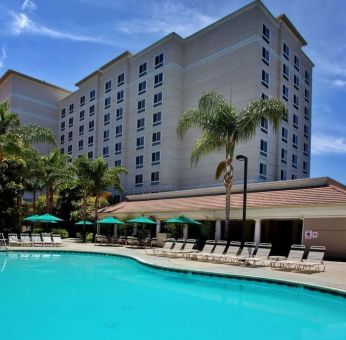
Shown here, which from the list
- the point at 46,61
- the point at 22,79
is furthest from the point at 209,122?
the point at 22,79

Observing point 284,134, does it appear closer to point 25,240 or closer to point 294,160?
point 294,160

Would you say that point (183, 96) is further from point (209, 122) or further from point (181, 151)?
point (209, 122)

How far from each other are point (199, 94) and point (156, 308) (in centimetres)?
3518

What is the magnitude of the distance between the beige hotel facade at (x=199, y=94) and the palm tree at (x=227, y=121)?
13.6 m

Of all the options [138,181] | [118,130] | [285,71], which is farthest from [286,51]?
[118,130]

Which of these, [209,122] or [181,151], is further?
[181,151]

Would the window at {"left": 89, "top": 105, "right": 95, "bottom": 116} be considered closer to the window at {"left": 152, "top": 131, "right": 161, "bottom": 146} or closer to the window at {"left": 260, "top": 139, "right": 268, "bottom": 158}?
the window at {"left": 152, "top": 131, "right": 161, "bottom": 146}

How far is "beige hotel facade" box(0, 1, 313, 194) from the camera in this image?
1551 inches

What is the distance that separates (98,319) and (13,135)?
2466 cm

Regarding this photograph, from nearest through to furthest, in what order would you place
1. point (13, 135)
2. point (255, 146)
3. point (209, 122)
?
point (209, 122) < point (13, 135) < point (255, 146)

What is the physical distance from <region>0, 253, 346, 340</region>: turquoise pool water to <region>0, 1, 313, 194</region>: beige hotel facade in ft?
77.6

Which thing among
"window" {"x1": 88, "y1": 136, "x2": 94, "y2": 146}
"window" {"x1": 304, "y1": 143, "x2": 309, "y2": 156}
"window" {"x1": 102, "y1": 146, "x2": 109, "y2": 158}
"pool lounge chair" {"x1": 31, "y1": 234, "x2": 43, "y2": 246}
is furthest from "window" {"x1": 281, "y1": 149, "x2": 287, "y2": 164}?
"window" {"x1": 88, "y1": 136, "x2": 94, "y2": 146}

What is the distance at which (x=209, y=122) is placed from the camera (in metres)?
24.2

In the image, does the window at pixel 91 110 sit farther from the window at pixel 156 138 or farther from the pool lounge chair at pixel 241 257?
the pool lounge chair at pixel 241 257
